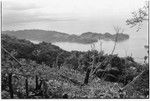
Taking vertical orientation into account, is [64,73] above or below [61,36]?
below

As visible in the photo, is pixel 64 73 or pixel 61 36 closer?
pixel 61 36

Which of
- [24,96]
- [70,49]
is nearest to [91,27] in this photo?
[70,49]

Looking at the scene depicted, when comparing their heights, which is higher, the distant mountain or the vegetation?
the distant mountain

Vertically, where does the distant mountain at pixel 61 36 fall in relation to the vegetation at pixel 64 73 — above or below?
above

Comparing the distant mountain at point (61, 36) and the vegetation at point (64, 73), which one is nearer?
the vegetation at point (64, 73)

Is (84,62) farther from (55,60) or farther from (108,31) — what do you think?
(108,31)
